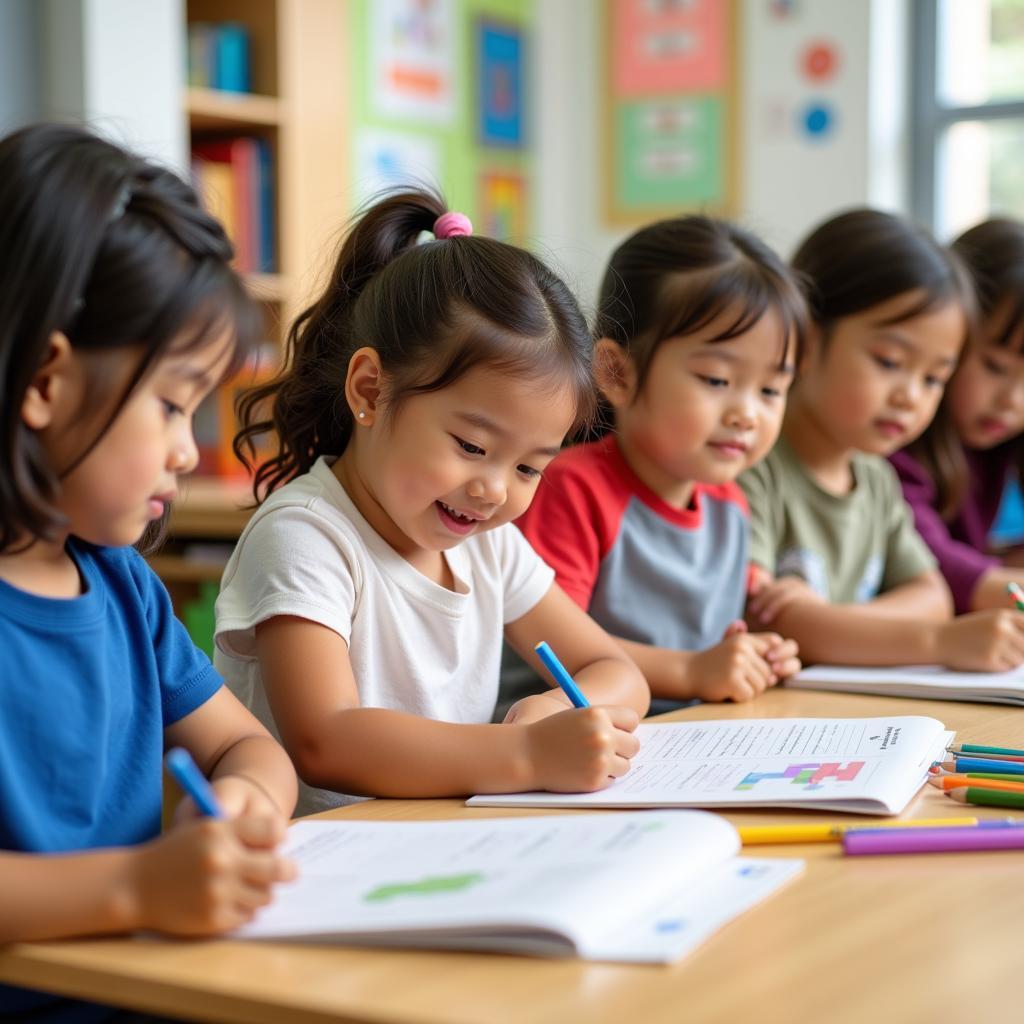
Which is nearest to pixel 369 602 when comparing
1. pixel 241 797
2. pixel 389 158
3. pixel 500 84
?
pixel 241 797

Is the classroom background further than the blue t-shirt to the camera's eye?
Yes

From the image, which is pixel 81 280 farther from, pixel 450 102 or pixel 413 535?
pixel 450 102

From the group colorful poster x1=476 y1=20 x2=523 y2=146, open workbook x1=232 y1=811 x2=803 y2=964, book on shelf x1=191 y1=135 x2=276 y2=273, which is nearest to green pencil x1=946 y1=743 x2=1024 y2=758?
open workbook x1=232 y1=811 x2=803 y2=964

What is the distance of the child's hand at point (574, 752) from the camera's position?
996 millimetres

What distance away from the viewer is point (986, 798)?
983 mm

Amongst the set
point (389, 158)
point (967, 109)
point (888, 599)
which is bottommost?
point (888, 599)

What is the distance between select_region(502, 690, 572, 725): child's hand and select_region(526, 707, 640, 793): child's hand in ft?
0.43

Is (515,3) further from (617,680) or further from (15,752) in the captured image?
(15,752)

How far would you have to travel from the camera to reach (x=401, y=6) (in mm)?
3959

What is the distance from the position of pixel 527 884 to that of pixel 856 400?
123 cm

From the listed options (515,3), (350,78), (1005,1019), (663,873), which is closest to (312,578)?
(663,873)

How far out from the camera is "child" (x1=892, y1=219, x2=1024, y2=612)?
7.02ft

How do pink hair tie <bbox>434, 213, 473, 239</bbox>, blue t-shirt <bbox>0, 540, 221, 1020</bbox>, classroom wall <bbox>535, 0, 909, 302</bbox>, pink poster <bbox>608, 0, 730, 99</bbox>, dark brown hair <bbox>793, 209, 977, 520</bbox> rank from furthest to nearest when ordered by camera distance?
1. pink poster <bbox>608, 0, 730, 99</bbox>
2. classroom wall <bbox>535, 0, 909, 302</bbox>
3. dark brown hair <bbox>793, 209, 977, 520</bbox>
4. pink hair tie <bbox>434, 213, 473, 239</bbox>
5. blue t-shirt <bbox>0, 540, 221, 1020</bbox>

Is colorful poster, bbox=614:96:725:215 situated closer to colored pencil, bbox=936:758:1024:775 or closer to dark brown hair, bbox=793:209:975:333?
dark brown hair, bbox=793:209:975:333
